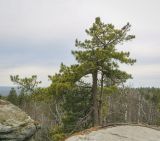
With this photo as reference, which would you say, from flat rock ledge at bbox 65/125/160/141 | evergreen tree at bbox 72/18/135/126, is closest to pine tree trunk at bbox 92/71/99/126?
evergreen tree at bbox 72/18/135/126

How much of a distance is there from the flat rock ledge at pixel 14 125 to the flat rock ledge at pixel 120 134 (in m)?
17.0

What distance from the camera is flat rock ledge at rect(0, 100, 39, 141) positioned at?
835 inches

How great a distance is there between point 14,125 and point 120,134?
1752 centimetres

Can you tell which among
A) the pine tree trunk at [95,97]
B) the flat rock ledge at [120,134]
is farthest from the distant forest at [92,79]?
the flat rock ledge at [120,134]

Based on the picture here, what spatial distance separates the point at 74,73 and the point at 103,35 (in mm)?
2973

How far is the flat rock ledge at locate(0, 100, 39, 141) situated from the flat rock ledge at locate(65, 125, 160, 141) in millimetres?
17001

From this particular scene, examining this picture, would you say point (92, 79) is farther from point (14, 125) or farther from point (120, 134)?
point (120, 134)

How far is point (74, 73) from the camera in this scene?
82.1ft

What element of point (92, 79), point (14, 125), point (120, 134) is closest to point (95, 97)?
point (92, 79)

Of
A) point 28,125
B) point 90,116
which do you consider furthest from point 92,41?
point 28,125

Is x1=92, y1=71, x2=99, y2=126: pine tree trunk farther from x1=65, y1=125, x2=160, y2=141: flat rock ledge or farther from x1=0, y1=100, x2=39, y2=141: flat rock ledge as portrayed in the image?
x1=65, y1=125, x2=160, y2=141: flat rock ledge

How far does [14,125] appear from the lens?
21453 mm

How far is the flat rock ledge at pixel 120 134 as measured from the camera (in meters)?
4.40

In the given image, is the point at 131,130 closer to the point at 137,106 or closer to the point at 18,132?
the point at 18,132
